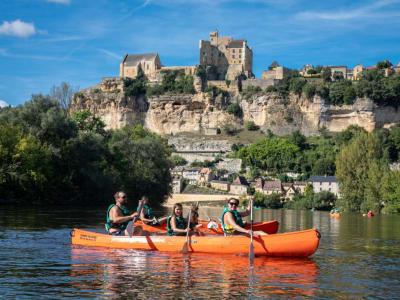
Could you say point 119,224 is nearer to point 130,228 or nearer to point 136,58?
point 130,228

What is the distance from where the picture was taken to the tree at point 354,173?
49656mm

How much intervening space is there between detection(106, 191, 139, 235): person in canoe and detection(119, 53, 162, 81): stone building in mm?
95349

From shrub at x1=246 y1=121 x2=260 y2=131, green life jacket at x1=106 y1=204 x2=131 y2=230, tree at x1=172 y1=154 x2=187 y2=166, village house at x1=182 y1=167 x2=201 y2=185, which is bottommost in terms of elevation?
green life jacket at x1=106 y1=204 x2=131 y2=230

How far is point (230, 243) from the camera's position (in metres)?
14.7

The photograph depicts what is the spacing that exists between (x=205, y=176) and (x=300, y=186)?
15727 mm

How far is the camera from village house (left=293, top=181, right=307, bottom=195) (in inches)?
3167

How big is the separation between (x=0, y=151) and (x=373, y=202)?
30.5 meters

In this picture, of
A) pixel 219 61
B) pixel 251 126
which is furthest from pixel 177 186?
pixel 219 61

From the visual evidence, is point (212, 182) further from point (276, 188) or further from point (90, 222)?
point (90, 222)

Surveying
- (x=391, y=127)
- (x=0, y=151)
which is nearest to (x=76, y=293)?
(x=0, y=151)

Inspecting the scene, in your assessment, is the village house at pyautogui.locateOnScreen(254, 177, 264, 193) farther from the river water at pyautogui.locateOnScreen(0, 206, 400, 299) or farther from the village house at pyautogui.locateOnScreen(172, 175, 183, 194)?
the river water at pyautogui.locateOnScreen(0, 206, 400, 299)

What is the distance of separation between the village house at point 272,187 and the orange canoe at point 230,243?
62.8m

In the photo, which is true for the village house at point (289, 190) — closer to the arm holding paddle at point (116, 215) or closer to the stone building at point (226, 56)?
the stone building at point (226, 56)

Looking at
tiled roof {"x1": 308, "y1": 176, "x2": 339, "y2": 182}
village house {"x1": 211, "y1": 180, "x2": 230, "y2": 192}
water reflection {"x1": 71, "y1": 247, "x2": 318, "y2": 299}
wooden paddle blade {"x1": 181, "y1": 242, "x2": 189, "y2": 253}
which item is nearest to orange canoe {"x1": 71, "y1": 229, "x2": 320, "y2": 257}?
wooden paddle blade {"x1": 181, "y1": 242, "x2": 189, "y2": 253}
